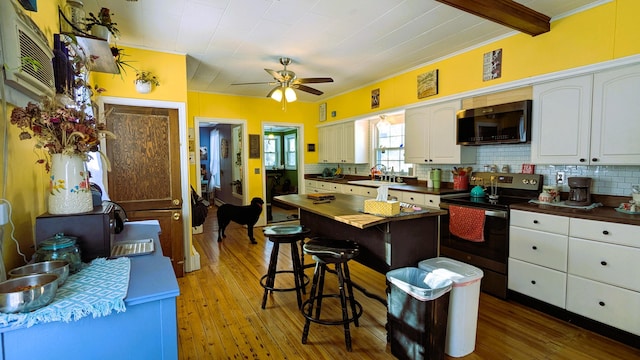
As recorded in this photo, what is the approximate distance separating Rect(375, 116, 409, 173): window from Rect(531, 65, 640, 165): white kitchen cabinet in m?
2.16

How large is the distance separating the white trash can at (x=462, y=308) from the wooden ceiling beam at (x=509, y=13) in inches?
74.7

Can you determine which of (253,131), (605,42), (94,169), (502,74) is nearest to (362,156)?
(253,131)

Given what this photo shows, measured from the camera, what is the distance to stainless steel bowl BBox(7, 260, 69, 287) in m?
1.09

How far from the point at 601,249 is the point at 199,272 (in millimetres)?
3778

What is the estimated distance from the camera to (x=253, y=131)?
228 inches

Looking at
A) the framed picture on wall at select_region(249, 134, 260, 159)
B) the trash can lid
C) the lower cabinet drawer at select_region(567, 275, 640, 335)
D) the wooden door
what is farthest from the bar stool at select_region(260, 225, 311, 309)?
the framed picture on wall at select_region(249, 134, 260, 159)

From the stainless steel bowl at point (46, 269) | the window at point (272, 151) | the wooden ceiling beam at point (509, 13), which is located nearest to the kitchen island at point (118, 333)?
the stainless steel bowl at point (46, 269)

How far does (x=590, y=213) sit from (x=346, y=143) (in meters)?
3.78

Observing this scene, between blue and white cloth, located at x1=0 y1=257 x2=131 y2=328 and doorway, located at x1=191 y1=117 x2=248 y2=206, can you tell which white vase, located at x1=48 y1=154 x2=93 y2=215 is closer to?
blue and white cloth, located at x1=0 y1=257 x2=131 y2=328

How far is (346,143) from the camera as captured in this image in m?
5.64

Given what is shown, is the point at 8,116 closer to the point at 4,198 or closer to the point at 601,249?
the point at 4,198

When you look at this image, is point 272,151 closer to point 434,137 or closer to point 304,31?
point 434,137

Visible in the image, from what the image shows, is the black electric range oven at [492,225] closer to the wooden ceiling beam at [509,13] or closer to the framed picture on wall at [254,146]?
the wooden ceiling beam at [509,13]

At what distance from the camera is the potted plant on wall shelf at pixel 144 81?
10.3 ft
